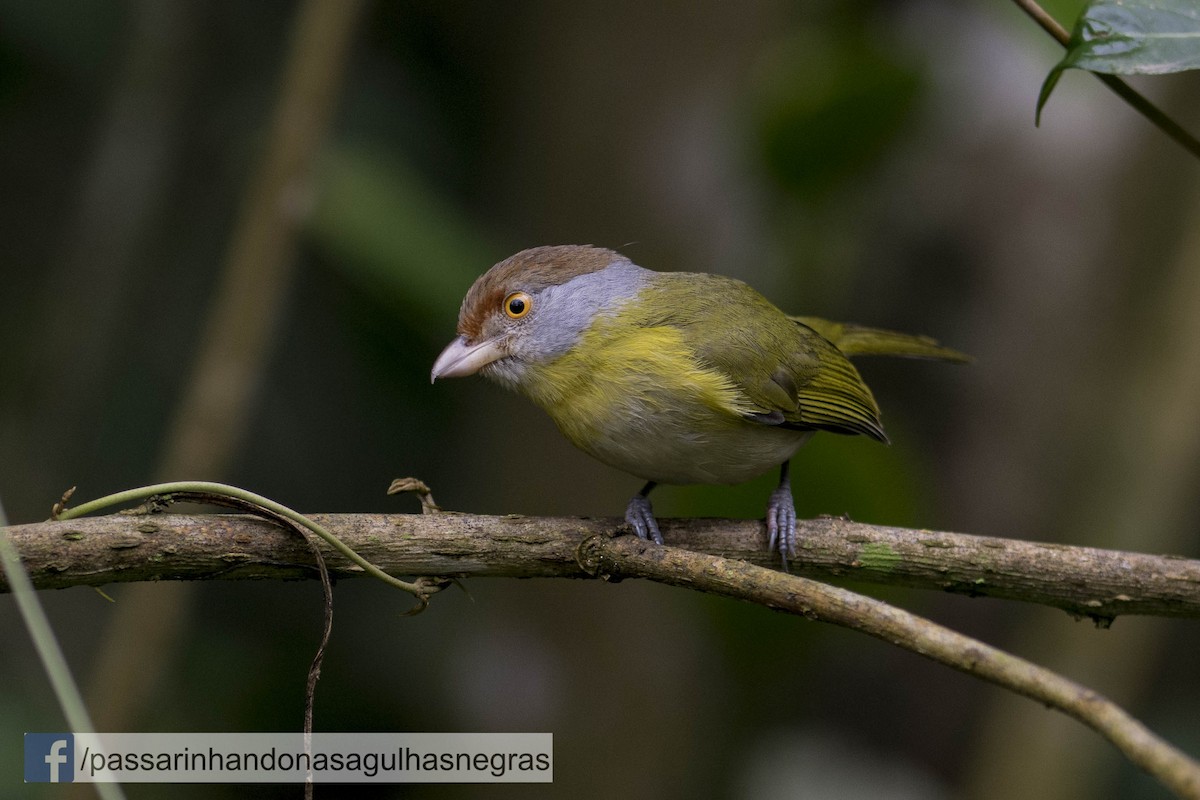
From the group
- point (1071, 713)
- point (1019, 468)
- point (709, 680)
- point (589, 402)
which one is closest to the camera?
point (1071, 713)

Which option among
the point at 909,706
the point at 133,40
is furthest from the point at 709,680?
the point at 133,40

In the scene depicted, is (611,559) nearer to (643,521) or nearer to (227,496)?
(643,521)

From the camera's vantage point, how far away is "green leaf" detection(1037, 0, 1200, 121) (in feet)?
6.92

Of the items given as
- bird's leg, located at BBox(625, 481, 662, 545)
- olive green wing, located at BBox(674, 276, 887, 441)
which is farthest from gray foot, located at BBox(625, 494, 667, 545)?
olive green wing, located at BBox(674, 276, 887, 441)

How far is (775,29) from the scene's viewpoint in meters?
4.86

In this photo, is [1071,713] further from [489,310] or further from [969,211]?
[969,211]

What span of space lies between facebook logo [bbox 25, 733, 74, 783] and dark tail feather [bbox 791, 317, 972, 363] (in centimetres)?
256

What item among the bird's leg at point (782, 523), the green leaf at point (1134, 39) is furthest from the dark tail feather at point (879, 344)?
the green leaf at point (1134, 39)

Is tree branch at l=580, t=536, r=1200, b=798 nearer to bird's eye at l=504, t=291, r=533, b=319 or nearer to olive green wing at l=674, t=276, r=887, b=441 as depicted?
olive green wing at l=674, t=276, r=887, b=441

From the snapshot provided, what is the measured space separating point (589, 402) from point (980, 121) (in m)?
3.54

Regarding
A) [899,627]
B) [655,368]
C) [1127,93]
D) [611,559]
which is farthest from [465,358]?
[1127,93]

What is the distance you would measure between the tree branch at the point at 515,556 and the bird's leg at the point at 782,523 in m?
0.03

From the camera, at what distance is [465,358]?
3.11 m

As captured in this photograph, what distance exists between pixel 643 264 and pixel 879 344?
3.69ft
